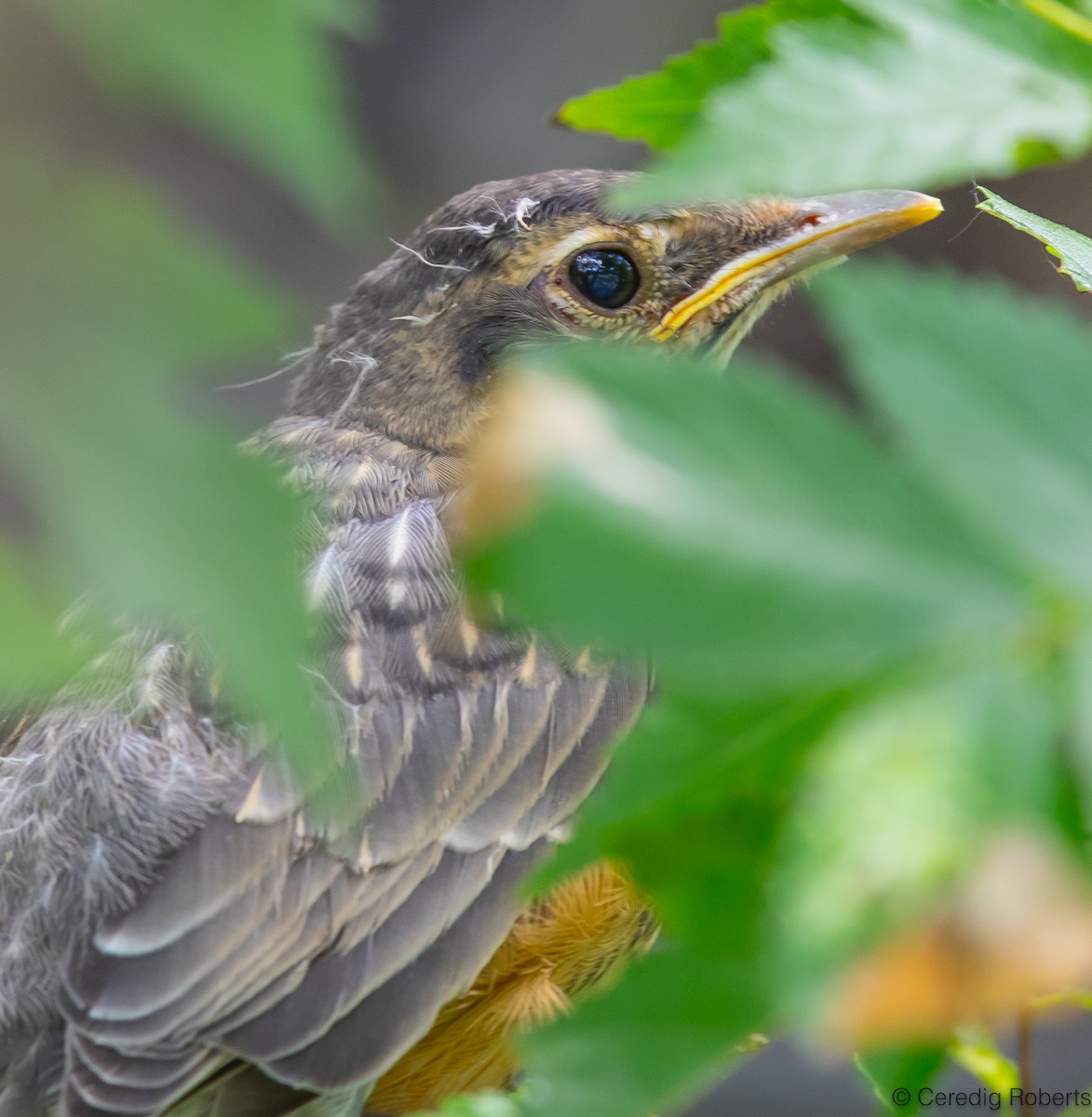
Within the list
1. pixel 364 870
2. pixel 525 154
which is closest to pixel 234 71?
pixel 364 870

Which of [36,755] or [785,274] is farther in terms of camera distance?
Result: [785,274]

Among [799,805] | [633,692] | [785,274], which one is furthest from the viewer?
[785,274]

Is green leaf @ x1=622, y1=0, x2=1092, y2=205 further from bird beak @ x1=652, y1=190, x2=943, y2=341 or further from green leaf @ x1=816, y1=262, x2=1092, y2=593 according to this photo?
bird beak @ x1=652, y1=190, x2=943, y2=341

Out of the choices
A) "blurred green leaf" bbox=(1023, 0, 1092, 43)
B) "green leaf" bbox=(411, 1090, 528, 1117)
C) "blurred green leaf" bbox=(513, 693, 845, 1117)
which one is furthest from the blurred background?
"blurred green leaf" bbox=(513, 693, 845, 1117)

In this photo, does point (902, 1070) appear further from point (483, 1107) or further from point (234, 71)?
point (234, 71)

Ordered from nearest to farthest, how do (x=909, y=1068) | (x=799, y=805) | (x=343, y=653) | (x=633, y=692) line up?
(x=799, y=805) → (x=909, y=1068) → (x=343, y=653) → (x=633, y=692)

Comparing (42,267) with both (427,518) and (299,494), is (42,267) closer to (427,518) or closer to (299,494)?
(299,494)

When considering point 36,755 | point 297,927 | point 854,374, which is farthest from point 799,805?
point 36,755

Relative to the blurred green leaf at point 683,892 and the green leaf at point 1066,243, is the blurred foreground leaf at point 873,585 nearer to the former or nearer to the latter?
the blurred green leaf at point 683,892
